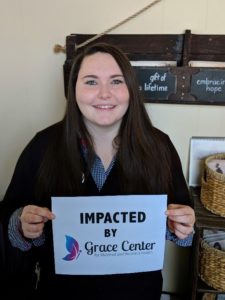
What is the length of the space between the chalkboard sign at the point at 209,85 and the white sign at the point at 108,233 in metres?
0.62

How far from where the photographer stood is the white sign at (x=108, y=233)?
0.90 meters

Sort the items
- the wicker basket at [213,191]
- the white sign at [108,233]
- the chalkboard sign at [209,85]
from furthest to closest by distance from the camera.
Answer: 1. the chalkboard sign at [209,85]
2. the wicker basket at [213,191]
3. the white sign at [108,233]

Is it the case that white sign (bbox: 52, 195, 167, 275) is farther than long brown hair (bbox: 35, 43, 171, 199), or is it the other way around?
long brown hair (bbox: 35, 43, 171, 199)

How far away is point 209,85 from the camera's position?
1349 mm

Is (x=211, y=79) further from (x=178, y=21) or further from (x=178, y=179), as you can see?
(x=178, y=179)

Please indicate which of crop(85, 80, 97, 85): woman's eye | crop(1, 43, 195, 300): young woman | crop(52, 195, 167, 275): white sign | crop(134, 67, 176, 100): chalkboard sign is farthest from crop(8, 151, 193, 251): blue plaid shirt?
crop(134, 67, 176, 100): chalkboard sign

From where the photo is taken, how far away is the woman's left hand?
3.06 feet

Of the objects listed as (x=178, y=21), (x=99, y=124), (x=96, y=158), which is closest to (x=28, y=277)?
(x=96, y=158)

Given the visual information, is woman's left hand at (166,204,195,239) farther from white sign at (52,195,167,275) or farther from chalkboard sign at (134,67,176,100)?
chalkboard sign at (134,67,176,100)

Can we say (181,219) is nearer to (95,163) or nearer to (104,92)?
(95,163)

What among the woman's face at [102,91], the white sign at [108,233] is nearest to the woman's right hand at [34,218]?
the white sign at [108,233]

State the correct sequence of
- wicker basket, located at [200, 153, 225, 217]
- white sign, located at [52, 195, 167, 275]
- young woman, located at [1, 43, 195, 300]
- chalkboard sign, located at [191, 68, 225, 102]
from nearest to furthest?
white sign, located at [52, 195, 167, 275] → young woman, located at [1, 43, 195, 300] → wicker basket, located at [200, 153, 225, 217] → chalkboard sign, located at [191, 68, 225, 102]

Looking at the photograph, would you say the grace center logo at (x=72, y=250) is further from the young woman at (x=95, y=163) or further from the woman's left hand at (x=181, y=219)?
the woman's left hand at (x=181, y=219)

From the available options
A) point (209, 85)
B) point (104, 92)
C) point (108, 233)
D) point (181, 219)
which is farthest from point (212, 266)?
point (104, 92)
